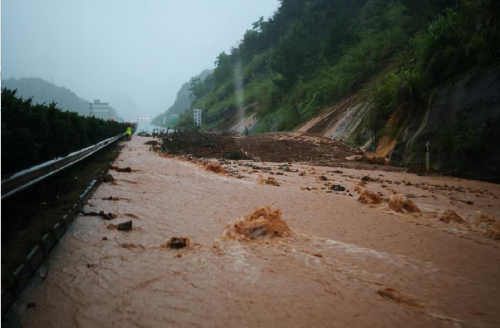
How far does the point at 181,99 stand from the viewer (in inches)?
5133

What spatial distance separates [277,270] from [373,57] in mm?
18435

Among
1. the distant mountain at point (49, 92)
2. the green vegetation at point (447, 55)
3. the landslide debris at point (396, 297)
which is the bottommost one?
the landslide debris at point (396, 297)

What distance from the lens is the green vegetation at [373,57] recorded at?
8.06 m

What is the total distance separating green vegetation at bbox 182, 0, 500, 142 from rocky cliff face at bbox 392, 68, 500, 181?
0.70 m

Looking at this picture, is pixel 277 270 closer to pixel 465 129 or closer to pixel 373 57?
pixel 465 129

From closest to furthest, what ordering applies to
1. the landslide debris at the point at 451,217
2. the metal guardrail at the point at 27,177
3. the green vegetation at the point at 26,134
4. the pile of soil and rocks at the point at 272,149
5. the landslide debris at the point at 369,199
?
the metal guardrail at the point at 27,177, the landslide debris at the point at 451,217, the green vegetation at the point at 26,134, the landslide debris at the point at 369,199, the pile of soil and rocks at the point at 272,149

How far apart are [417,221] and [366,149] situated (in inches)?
316

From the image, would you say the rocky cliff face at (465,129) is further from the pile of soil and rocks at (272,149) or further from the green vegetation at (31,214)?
the green vegetation at (31,214)

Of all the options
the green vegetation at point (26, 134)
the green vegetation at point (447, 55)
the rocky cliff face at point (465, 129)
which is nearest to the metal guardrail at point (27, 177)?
the green vegetation at point (26, 134)

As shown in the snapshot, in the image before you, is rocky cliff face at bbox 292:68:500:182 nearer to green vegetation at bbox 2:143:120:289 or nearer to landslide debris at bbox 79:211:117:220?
landslide debris at bbox 79:211:117:220

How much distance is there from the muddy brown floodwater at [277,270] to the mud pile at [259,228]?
0.04 m

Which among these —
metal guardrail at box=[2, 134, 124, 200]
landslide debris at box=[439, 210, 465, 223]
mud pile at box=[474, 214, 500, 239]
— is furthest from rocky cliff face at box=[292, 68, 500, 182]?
metal guardrail at box=[2, 134, 124, 200]

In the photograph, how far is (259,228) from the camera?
323 centimetres

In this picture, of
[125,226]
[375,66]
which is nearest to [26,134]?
[125,226]
